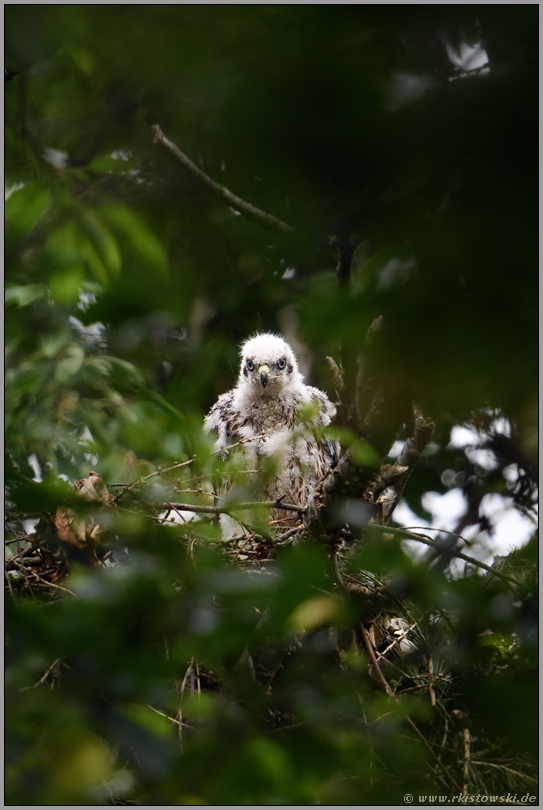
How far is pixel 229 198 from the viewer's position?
788 mm

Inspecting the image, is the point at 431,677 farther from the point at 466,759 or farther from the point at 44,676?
the point at 44,676

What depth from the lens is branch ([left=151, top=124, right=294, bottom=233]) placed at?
60cm

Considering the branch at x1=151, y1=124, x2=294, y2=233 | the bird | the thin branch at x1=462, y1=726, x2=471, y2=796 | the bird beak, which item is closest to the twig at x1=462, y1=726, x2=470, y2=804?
the thin branch at x1=462, y1=726, x2=471, y2=796

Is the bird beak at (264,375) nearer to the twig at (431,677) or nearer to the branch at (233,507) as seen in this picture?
the branch at (233,507)

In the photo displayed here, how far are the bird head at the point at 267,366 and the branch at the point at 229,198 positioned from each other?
1.56 metres

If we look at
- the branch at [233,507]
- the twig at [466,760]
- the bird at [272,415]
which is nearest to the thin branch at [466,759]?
the twig at [466,760]

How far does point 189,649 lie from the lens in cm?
71

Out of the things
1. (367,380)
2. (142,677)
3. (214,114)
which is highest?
(214,114)

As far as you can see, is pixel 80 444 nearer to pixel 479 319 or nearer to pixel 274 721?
pixel 274 721

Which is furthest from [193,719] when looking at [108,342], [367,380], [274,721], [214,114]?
[108,342]

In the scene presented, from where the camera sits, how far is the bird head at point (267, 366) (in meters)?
2.88

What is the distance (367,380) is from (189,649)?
1.35 ft

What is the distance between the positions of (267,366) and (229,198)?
2105mm

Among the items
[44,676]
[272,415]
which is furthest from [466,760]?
[272,415]
